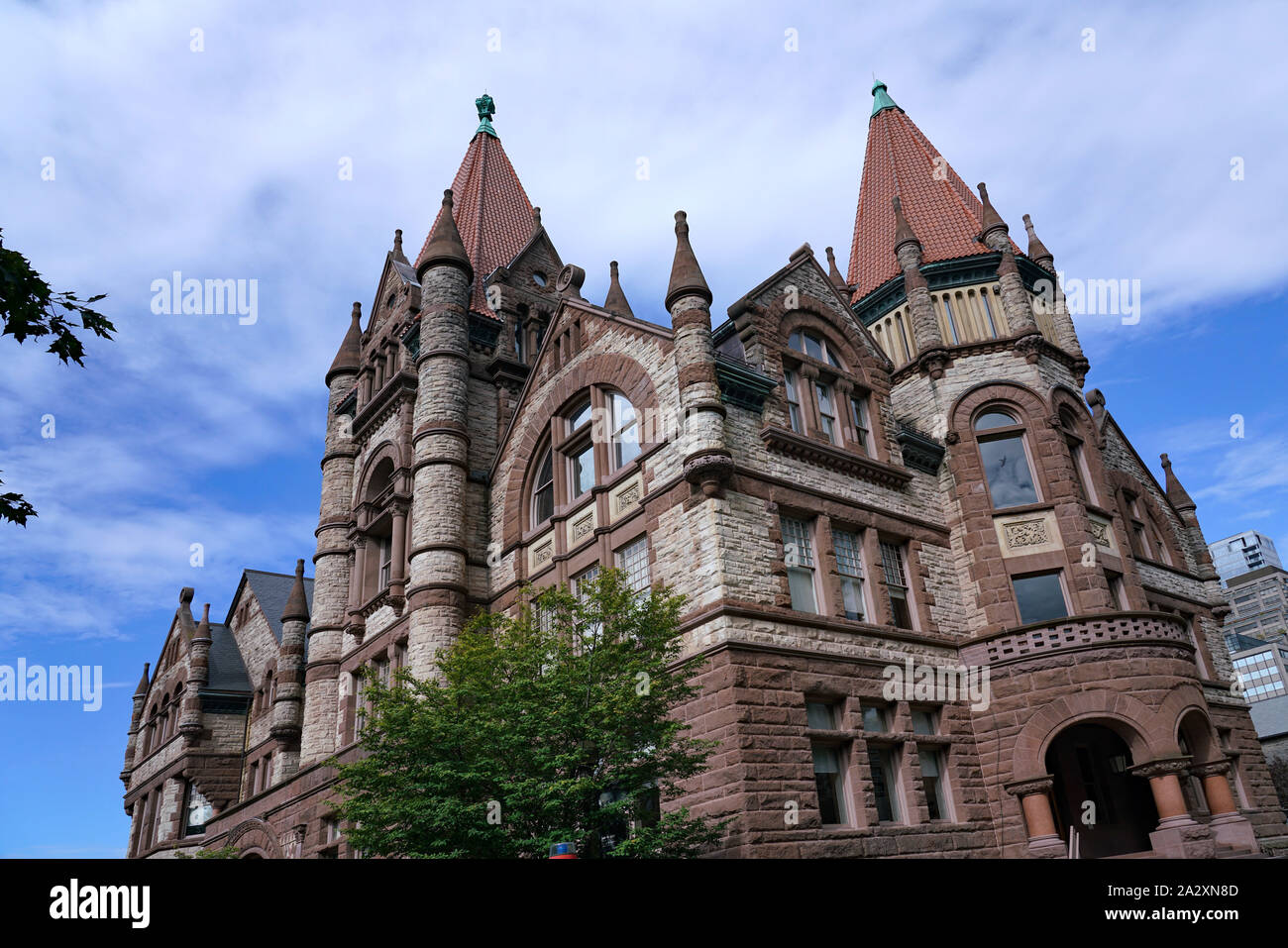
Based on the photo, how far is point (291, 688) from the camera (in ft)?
106

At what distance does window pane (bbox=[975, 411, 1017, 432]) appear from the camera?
24.3m

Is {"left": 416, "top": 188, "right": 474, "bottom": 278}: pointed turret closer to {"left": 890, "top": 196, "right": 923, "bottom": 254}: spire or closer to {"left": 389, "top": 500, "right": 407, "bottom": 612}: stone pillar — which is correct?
{"left": 389, "top": 500, "right": 407, "bottom": 612}: stone pillar

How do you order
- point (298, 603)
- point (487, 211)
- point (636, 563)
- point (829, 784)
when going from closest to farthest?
1. point (829, 784)
2. point (636, 563)
3. point (298, 603)
4. point (487, 211)

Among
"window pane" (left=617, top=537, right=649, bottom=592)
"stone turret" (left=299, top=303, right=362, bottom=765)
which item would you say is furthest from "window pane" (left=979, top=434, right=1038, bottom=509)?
"stone turret" (left=299, top=303, right=362, bottom=765)

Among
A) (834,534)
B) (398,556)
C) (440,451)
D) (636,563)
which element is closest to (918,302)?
(834,534)

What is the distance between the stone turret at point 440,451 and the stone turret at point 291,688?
10.0 m

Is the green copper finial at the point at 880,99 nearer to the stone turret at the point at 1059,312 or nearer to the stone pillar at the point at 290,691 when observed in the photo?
the stone turret at the point at 1059,312

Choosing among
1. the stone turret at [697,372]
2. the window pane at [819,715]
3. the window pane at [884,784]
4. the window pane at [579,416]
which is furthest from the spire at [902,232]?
the window pane at [884,784]

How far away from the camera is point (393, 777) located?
14695 millimetres

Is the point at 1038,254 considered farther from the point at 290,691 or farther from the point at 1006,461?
the point at 290,691

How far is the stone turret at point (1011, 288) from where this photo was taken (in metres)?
24.5

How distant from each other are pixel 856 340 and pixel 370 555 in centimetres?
1611

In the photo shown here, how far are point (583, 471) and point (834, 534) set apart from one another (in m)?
6.54
